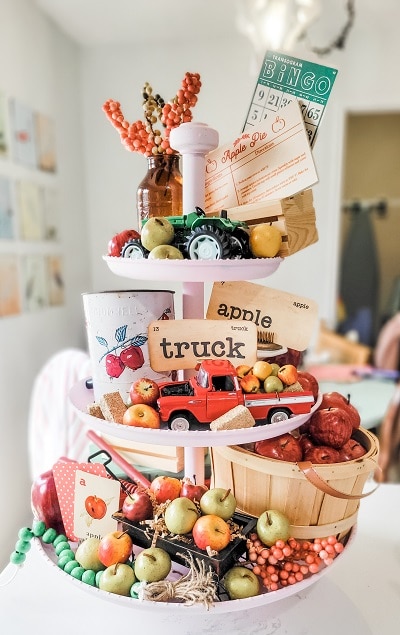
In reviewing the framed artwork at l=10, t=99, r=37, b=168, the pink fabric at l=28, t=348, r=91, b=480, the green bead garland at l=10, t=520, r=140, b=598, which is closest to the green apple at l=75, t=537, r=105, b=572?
the green bead garland at l=10, t=520, r=140, b=598

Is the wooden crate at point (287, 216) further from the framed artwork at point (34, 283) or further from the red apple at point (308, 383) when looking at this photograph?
the framed artwork at point (34, 283)

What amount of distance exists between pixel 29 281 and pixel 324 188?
5.74ft

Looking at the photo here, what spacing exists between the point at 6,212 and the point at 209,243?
173 cm

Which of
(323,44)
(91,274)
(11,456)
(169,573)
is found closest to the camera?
(169,573)

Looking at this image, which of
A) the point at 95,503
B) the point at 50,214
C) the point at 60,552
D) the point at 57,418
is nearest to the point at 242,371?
the point at 95,503

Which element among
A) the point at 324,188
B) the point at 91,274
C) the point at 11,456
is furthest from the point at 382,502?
the point at 91,274

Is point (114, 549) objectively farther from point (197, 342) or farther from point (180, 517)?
point (197, 342)

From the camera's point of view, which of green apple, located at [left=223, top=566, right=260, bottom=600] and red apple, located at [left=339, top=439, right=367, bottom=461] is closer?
green apple, located at [left=223, top=566, right=260, bottom=600]

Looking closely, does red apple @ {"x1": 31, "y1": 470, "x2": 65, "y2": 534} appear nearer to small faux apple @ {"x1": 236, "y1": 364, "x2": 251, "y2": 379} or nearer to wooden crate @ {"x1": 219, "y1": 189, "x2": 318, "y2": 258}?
small faux apple @ {"x1": 236, "y1": 364, "x2": 251, "y2": 379}

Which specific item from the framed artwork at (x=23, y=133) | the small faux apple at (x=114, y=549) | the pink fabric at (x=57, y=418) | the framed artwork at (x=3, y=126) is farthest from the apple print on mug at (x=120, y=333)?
the framed artwork at (x=23, y=133)

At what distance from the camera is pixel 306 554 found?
81 cm

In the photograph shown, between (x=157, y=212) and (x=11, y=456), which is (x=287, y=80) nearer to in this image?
(x=157, y=212)

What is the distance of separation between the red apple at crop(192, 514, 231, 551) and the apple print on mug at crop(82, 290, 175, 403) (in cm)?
23

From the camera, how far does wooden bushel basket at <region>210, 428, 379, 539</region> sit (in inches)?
30.8
